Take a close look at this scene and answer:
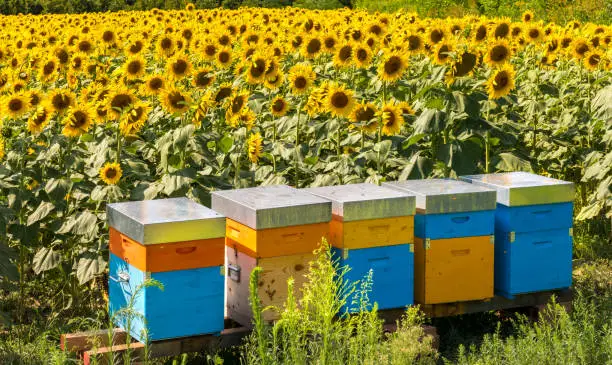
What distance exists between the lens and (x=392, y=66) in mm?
7977

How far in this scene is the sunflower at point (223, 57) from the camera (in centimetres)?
930

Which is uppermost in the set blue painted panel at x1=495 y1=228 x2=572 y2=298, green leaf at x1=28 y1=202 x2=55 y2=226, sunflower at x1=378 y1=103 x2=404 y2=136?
sunflower at x1=378 y1=103 x2=404 y2=136

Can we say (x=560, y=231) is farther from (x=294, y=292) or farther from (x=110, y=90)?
(x=110, y=90)

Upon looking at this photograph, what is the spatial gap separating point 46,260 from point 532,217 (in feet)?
10.1

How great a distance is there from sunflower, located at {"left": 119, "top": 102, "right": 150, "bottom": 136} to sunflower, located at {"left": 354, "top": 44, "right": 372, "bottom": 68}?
7.23 feet

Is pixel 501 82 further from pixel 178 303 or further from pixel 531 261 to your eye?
pixel 178 303

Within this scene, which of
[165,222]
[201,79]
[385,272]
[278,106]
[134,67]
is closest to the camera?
[165,222]

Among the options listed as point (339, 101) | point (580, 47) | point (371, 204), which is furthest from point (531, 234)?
point (580, 47)

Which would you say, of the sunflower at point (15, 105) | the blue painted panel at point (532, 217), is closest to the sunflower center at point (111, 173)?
the sunflower at point (15, 105)

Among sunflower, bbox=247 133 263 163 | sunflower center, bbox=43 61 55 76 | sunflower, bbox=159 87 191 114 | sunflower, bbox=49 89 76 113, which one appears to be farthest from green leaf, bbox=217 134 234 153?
sunflower center, bbox=43 61 55 76

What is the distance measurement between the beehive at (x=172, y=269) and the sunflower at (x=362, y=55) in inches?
139

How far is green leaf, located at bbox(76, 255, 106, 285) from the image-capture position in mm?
6629

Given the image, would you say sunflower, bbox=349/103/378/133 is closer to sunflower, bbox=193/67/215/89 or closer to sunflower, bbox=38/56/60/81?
sunflower, bbox=193/67/215/89

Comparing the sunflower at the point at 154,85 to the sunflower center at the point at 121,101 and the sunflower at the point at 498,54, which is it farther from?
the sunflower at the point at 498,54
